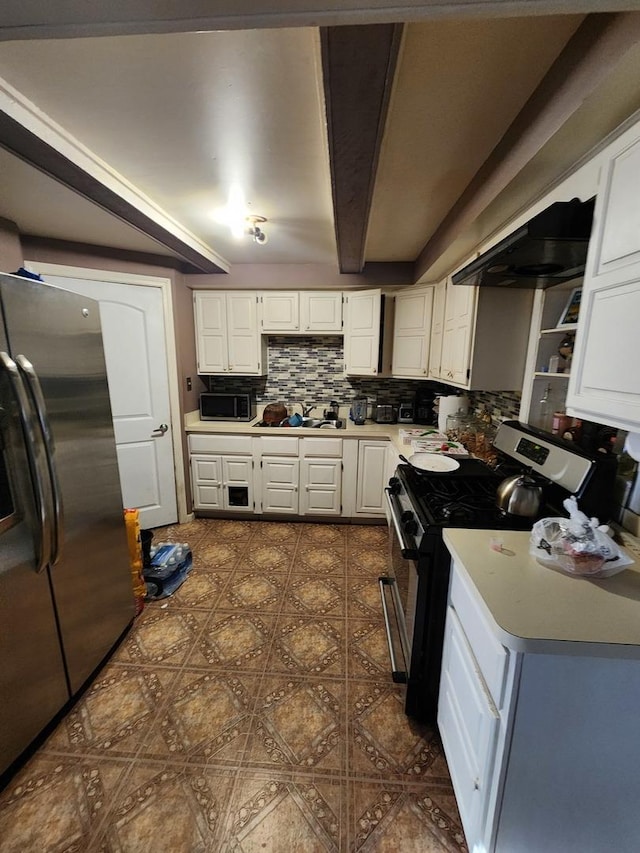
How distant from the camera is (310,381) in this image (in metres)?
3.43

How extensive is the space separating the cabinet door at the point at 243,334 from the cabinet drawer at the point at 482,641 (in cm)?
251

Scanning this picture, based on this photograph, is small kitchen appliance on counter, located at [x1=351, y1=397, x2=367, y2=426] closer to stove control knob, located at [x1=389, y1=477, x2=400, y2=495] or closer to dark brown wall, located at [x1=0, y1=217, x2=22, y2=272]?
stove control knob, located at [x1=389, y1=477, x2=400, y2=495]

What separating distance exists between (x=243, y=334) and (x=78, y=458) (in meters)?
1.93

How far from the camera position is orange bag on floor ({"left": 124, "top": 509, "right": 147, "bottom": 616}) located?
203 centimetres

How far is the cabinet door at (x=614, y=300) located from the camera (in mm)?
891

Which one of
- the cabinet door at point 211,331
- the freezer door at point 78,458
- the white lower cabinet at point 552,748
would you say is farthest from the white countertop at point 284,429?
the white lower cabinet at point 552,748

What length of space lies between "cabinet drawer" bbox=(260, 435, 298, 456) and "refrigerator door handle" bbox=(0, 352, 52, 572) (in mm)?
1815

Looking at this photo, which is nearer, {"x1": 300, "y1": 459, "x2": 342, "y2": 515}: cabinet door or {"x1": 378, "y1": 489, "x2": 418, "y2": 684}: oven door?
{"x1": 378, "y1": 489, "x2": 418, "y2": 684}: oven door

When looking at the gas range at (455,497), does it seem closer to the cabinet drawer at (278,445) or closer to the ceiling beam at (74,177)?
the cabinet drawer at (278,445)

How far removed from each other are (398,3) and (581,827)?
1.94 metres

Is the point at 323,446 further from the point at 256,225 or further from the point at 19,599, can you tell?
the point at 19,599

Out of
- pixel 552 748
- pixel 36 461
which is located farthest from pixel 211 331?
pixel 552 748

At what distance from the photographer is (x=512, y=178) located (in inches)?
46.0

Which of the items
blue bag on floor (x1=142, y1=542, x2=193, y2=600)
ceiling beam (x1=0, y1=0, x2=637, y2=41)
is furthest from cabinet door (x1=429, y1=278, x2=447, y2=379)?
blue bag on floor (x1=142, y1=542, x2=193, y2=600)
